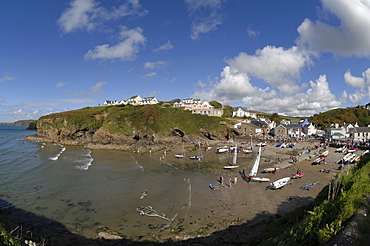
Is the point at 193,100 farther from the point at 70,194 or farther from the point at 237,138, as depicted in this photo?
the point at 70,194

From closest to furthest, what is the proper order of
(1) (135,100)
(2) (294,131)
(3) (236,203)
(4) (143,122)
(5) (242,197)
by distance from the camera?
(3) (236,203), (5) (242,197), (4) (143,122), (2) (294,131), (1) (135,100)

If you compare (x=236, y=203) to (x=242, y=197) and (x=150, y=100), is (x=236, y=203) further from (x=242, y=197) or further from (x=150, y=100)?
(x=150, y=100)

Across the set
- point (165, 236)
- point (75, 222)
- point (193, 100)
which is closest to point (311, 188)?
point (165, 236)

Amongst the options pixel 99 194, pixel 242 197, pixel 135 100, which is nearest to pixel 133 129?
pixel 99 194

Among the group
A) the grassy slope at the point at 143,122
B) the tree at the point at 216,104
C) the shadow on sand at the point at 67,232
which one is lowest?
the shadow on sand at the point at 67,232

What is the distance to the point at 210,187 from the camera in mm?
29641

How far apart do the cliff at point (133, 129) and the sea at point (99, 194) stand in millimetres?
32348

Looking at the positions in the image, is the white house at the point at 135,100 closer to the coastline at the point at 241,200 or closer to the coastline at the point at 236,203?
the coastline at the point at 241,200

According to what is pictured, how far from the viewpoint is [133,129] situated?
255ft

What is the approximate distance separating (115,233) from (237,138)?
72201 mm

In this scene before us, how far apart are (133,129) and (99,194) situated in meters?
52.3

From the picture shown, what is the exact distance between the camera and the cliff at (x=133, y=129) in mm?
74750

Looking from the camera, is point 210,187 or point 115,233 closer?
point 115,233

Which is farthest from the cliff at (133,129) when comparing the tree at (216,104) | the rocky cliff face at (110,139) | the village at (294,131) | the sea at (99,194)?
the tree at (216,104)
